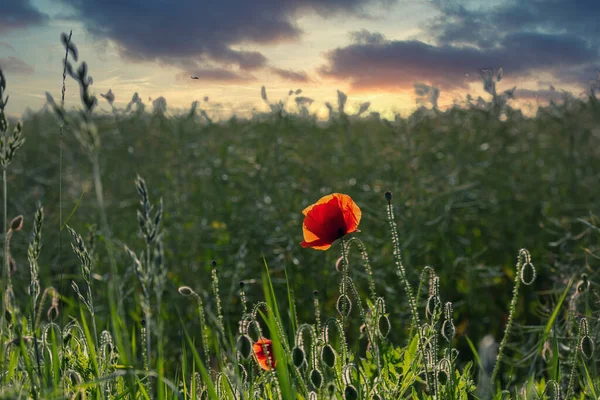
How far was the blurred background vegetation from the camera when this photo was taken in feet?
10.9

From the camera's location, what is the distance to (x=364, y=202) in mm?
3514

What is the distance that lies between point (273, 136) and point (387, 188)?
2.37 ft

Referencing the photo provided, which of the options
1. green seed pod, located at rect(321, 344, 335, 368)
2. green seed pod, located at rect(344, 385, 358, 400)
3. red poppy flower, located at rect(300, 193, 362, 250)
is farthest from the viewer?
red poppy flower, located at rect(300, 193, 362, 250)

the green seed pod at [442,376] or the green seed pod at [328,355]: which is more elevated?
the green seed pod at [328,355]

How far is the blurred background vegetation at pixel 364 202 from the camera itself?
10.9ft

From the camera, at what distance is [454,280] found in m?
3.82

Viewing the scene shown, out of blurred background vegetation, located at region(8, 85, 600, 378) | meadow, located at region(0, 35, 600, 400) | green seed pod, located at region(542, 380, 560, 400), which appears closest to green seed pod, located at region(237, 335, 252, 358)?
green seed pod, located at region(542, 380, 560, 400)

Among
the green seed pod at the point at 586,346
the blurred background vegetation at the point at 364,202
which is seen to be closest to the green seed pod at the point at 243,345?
the green seed pod at the point at 586,346

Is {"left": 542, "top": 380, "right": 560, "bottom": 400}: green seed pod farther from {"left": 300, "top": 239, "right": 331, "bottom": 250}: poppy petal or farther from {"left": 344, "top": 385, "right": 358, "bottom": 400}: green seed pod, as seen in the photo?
{"left": 300, "top": 239, "right": 331, "bottom": 250}: poppy petal

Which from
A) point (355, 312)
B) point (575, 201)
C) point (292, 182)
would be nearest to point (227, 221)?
point (292, 182)

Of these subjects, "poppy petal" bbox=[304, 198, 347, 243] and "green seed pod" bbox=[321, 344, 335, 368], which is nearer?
"green seed pod" bbox=[321, 344, 335, 368]

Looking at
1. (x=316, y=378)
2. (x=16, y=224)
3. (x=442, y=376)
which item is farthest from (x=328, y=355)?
(x=16, y=224)

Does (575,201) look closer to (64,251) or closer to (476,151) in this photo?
(476,151)

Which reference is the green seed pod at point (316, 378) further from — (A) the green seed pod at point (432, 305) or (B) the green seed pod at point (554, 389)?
(B) the green seed pod at point (554, 389)
